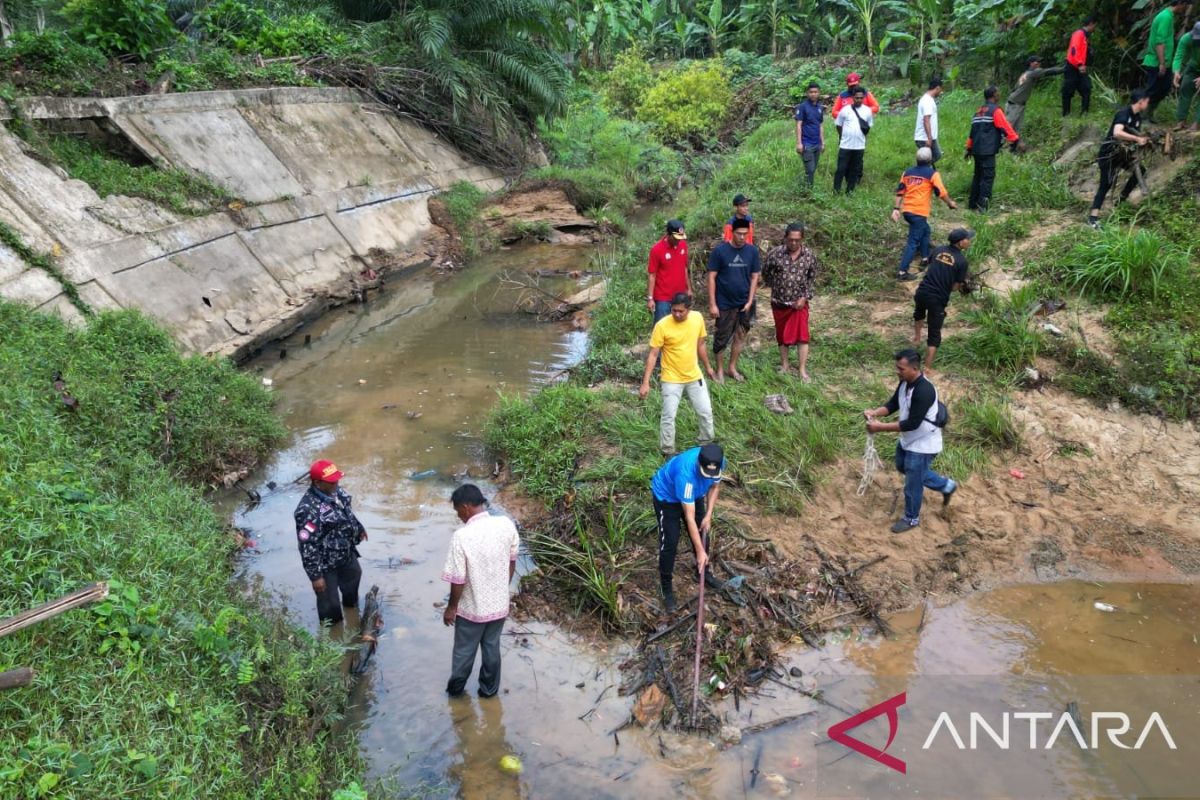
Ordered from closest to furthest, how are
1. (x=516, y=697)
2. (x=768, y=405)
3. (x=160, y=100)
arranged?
(x=516, y=697)
(x=768, y=405)
(x=160, y=100)

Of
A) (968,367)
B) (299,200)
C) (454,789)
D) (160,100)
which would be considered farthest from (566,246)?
(454,789)

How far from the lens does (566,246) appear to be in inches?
654

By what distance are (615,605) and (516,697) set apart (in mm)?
917

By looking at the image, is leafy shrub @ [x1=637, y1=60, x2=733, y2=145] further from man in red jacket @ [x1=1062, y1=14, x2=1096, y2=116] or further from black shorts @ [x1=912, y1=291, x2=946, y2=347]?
black shorts @ [x1=912, y1=291, x2=946, y2=347]

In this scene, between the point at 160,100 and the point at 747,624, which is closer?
the point at 747,624

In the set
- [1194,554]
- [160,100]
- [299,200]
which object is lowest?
[1194,554]

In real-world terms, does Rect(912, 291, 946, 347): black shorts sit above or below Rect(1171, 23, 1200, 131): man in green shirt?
below

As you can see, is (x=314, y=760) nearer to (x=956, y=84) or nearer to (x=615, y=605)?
(x=615, y=605)

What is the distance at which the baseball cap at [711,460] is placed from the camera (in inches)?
190

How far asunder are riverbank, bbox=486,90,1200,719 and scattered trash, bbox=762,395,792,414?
5.0 inches

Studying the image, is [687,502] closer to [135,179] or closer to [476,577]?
[476,577]

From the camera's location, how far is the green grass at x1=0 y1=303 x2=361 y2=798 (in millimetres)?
3387
